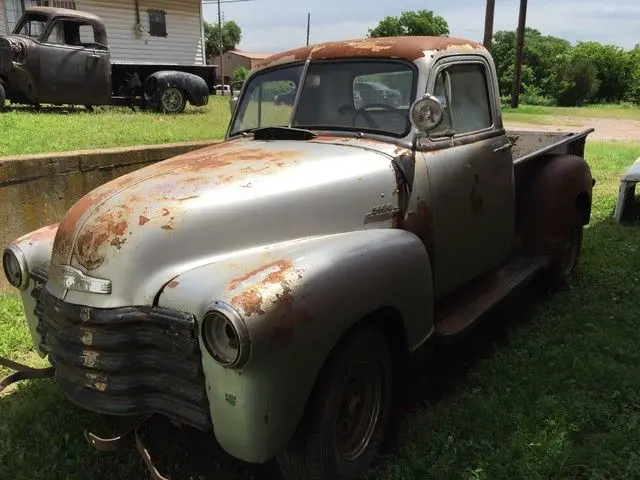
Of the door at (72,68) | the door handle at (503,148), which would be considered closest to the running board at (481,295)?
the door handle at (503,148)

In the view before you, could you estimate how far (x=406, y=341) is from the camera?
9.62 ft

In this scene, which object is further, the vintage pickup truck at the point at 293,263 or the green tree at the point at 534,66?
the green tree at the point at 534,66

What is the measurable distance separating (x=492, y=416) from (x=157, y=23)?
20.0m

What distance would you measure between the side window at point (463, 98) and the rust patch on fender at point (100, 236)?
1.80 meters

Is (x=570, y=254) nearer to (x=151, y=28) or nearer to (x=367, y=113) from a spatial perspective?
(x=367, y=113)

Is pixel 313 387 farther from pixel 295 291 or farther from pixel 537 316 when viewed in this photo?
pixel 537 316

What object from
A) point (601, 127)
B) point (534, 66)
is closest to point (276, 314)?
point (601, 127)

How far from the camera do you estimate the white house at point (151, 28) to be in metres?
19.0

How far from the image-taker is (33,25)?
11.1 m

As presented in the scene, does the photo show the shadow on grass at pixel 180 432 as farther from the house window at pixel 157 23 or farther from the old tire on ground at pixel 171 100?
the house window at pixel 157 23

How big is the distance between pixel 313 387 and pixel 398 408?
0.83m

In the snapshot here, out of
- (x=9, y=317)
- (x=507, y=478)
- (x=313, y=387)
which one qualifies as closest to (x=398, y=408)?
(x=507, y=478)

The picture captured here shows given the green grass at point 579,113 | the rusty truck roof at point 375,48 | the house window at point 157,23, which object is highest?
the house window at point 157,23

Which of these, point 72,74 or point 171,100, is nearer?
point 72,74
